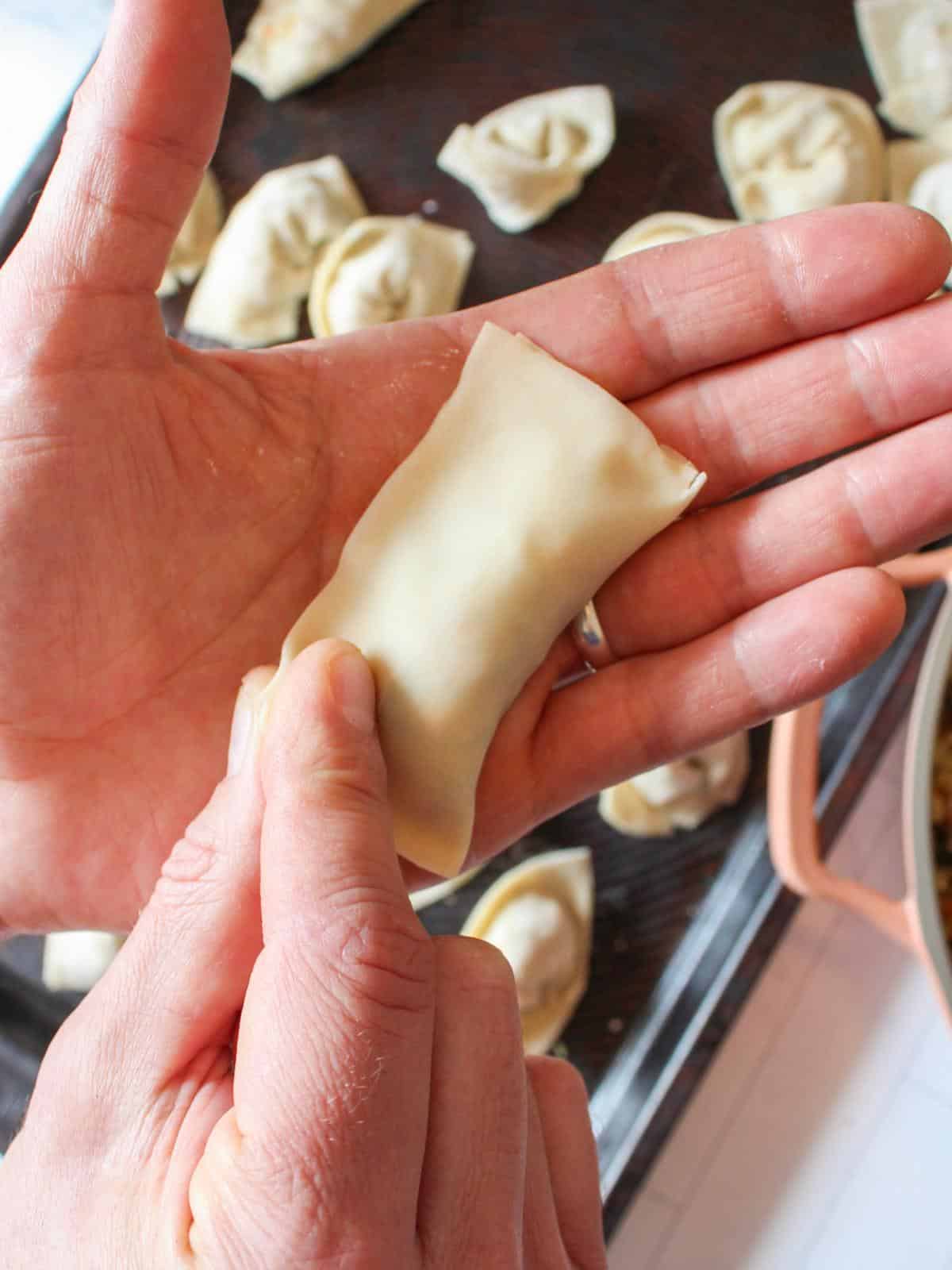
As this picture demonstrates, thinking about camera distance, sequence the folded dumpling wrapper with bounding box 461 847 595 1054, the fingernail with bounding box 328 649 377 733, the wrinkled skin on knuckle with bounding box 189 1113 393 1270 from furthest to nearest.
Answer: the folded dumpling wrapper with bounding box 461 847 595 1054 → the fingernail with bounding box 328 649 377 733 → the wrinkled skin on knuckle with bounding box 189 1113 393 1270

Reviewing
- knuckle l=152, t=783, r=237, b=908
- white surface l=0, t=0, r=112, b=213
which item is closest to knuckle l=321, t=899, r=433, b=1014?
knuckle l=152, t=783, r=237, b=908

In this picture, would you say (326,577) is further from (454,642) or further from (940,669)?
(940,669)

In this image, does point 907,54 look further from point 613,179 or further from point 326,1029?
point 326,1029

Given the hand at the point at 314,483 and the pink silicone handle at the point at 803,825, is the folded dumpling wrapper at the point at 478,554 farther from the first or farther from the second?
the pink silicone handle at the point at 803,825

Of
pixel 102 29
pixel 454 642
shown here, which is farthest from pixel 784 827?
pixel 102 29

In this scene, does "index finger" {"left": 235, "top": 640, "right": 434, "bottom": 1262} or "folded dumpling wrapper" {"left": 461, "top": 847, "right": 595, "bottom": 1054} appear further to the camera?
"folded dumpling wrapper" {"left": 461, "top": 847, "right": 595, "bottom": 1054}

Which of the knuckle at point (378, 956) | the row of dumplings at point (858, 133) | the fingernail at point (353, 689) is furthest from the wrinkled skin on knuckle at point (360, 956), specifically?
the row of dumplings at point (858, 133)

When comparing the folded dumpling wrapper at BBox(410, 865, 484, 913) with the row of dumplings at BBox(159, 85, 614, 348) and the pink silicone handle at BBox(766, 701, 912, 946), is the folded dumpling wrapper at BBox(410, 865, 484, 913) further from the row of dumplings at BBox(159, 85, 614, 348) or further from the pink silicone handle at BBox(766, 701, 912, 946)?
the row of dumplings at BBox(159, 85, 614, 348)
